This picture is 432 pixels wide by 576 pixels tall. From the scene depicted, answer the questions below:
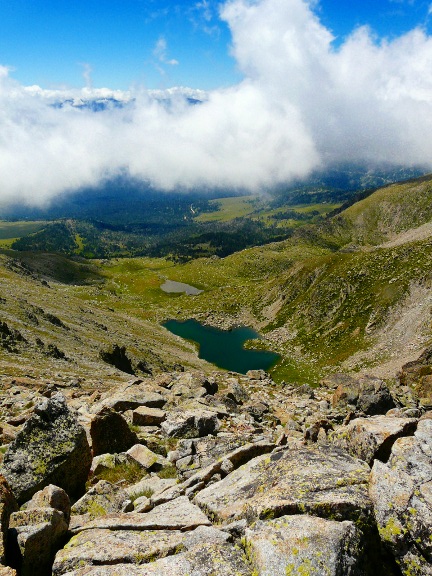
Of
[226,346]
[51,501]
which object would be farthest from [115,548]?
[226,346]

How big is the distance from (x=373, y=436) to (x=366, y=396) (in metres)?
33.3

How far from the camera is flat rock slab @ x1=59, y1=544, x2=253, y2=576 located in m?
8.00

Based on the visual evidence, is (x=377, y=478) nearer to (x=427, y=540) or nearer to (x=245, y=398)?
(x=427, y=540)

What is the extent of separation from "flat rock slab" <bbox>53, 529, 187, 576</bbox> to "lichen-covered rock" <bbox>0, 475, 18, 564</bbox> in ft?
4.28

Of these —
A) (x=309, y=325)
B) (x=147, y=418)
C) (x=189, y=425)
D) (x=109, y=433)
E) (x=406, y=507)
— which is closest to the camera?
(x=406, y=507)

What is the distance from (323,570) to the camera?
7.59m

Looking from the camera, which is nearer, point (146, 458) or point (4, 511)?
point (4, 511)

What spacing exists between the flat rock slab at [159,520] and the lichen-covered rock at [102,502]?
1305mm

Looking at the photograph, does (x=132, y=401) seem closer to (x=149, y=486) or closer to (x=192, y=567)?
(x=149, y=486)

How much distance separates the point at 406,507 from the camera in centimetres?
877

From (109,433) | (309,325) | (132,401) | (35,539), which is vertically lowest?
(309,325)

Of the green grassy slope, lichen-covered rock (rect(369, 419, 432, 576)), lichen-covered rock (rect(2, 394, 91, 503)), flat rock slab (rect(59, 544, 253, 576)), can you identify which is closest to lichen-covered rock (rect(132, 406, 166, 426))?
lichen-covered rock (rect(2, 394, 91, 503))

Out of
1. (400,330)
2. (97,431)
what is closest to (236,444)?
(97,431)

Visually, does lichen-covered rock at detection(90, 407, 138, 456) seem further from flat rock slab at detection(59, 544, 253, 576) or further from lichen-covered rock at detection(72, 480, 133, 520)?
flat rock slab at detection(59, 544, 253, 576)
